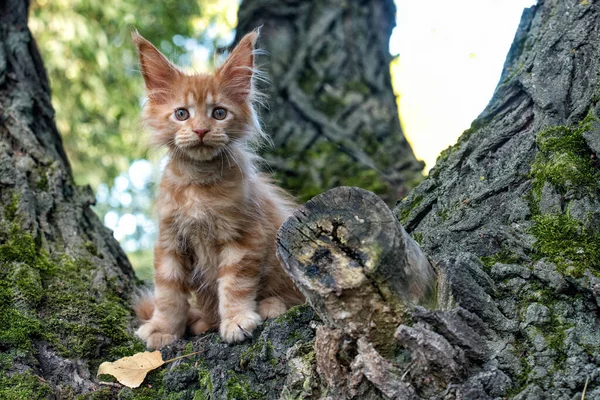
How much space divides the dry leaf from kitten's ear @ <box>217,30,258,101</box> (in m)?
1.42

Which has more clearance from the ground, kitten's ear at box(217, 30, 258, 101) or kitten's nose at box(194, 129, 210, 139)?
→ kitten's ear at box(217, 30, 258, 101)

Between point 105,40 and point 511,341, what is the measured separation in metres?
6.35

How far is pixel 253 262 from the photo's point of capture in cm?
291

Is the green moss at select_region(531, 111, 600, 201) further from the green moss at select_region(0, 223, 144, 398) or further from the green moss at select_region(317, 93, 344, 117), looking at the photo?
the green moss at select_region(317, 93, 344, 117)

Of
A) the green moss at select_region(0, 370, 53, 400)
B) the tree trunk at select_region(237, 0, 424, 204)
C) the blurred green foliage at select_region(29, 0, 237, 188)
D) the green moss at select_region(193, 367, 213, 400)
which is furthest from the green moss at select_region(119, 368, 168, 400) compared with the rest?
the blurred green foliage at select_region(29, 0, 237, 188)

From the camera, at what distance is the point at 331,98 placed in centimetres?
477

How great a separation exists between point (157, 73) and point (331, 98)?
1.90 meters

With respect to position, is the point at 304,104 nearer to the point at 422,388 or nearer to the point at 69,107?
the point at 422,388

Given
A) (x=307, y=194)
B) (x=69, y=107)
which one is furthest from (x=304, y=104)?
(x=69, y=107)

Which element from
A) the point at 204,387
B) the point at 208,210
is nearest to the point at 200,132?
the point at 208,210

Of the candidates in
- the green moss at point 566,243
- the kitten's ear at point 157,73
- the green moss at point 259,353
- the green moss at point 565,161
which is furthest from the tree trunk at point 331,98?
the green moss at point 566,243

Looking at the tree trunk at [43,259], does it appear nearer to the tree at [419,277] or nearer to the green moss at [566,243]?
the tree at [419,277]

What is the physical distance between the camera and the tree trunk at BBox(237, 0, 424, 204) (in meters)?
4.43

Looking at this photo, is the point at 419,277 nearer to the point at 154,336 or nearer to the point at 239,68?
the point at 154,336
